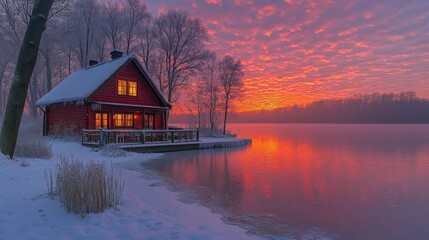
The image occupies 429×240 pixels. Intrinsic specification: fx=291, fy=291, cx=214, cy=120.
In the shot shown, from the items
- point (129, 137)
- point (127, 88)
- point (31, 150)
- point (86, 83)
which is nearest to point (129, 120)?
point (127, 88)

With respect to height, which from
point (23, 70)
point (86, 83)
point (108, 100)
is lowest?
point (23, 70)

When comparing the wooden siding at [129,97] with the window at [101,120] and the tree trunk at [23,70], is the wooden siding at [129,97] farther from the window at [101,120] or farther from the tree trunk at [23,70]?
the tree trunk at [23,70]

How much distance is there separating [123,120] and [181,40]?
15.3 metres

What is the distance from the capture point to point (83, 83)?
21438 mm

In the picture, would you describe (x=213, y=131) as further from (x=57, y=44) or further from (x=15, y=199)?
(x=15, y=199)

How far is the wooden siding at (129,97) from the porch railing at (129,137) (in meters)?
2.69

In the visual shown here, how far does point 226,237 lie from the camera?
4.75 metres

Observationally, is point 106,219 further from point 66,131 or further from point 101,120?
point 66,131

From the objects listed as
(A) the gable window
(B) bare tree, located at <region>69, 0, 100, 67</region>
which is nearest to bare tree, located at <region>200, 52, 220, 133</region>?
(B) bare tree, located at <region>69, 0, 100, 67</region>

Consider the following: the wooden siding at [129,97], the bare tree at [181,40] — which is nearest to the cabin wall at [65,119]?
the wooden siding at [129,97]

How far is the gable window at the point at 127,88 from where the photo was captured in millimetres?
21422

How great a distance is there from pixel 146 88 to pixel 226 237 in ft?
64.9

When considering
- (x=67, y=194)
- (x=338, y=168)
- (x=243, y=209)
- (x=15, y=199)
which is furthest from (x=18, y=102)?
(x=338, y=168)

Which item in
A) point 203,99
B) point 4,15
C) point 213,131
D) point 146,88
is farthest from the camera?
point 203,99
